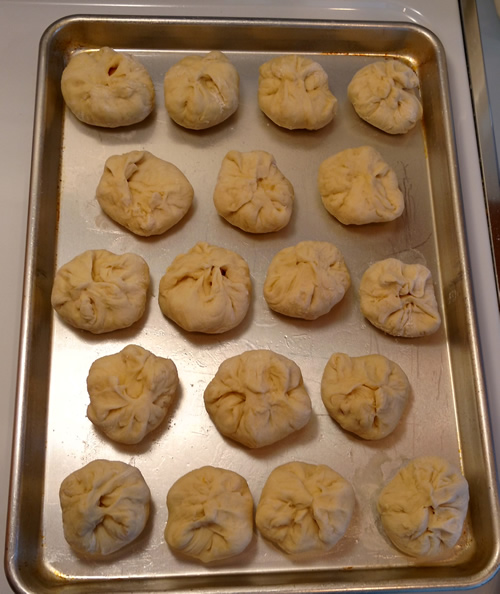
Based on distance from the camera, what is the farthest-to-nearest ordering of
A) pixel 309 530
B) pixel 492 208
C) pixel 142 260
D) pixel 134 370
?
pixel 492 208
pixel 142 260
pixel 134 370
pixel 309 530

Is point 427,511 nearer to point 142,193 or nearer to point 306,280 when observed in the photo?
point 306,280

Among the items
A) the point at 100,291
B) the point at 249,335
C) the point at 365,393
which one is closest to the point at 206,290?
the point at 249,335

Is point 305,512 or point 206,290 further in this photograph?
point 206,290

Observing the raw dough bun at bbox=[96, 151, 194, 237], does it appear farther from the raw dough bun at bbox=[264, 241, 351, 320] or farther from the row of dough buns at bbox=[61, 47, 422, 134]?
the raw dough bun at bbox=[264, 241, 351, 320]

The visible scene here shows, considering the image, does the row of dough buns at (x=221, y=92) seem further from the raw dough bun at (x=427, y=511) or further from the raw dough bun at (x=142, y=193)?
the raw dough bun at (x=427, y=511)

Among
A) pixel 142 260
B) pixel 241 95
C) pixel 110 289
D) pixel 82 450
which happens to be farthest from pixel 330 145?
pixel 82 450

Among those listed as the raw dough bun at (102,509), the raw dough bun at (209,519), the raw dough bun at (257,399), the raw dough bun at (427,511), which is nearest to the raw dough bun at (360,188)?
the raw dough bun at (257,399)

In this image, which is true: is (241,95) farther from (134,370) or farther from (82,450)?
(82,450)

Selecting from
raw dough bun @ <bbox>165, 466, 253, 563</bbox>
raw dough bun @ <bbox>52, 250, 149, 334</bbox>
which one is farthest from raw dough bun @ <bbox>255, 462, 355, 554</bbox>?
raw dough bun @ <bbox>52, 250, 149, 334</bbox>
